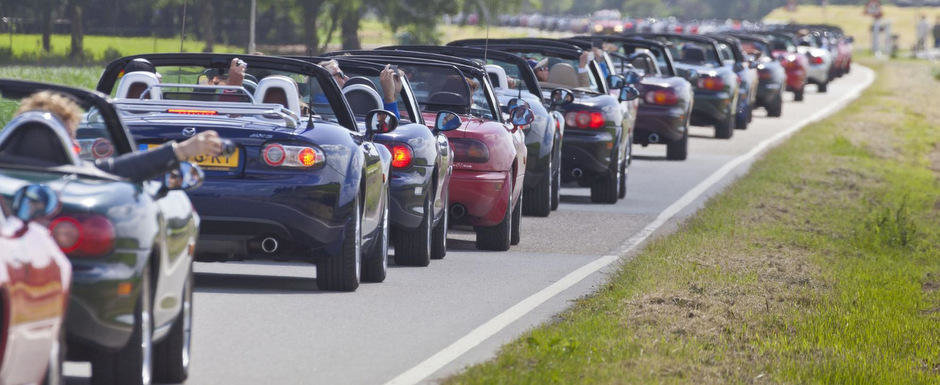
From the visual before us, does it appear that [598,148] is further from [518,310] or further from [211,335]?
[211,335]

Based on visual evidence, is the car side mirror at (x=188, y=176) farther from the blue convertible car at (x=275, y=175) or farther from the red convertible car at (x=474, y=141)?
the red convertible car at (x=474, y=141)

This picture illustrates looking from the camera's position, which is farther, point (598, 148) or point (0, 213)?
point (598, 148)

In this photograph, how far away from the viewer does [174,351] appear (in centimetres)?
783

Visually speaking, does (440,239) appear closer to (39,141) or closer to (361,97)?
(361,97)

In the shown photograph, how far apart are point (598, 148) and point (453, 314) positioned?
340 inches

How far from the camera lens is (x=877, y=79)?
6594 centimetres

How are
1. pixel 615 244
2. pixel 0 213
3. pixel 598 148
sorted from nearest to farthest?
pixel 0 213 < pixel 615 244 < pixel 598 148

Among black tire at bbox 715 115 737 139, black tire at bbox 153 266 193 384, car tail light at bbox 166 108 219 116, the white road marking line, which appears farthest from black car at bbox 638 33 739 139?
black tire at bbox 153 266 193 384

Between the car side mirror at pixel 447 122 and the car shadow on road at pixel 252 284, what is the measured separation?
163 cm

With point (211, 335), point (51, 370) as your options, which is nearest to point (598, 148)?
point (211, 335)

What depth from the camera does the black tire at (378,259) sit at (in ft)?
39.3

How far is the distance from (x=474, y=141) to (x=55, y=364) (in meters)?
8.36

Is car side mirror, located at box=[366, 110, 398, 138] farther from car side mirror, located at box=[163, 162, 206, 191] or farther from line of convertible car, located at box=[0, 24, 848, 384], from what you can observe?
car side mirror, located at box=[163, 162, 206, 191]

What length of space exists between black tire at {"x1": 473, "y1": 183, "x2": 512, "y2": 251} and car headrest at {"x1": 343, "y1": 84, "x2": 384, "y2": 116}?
1790 mm
